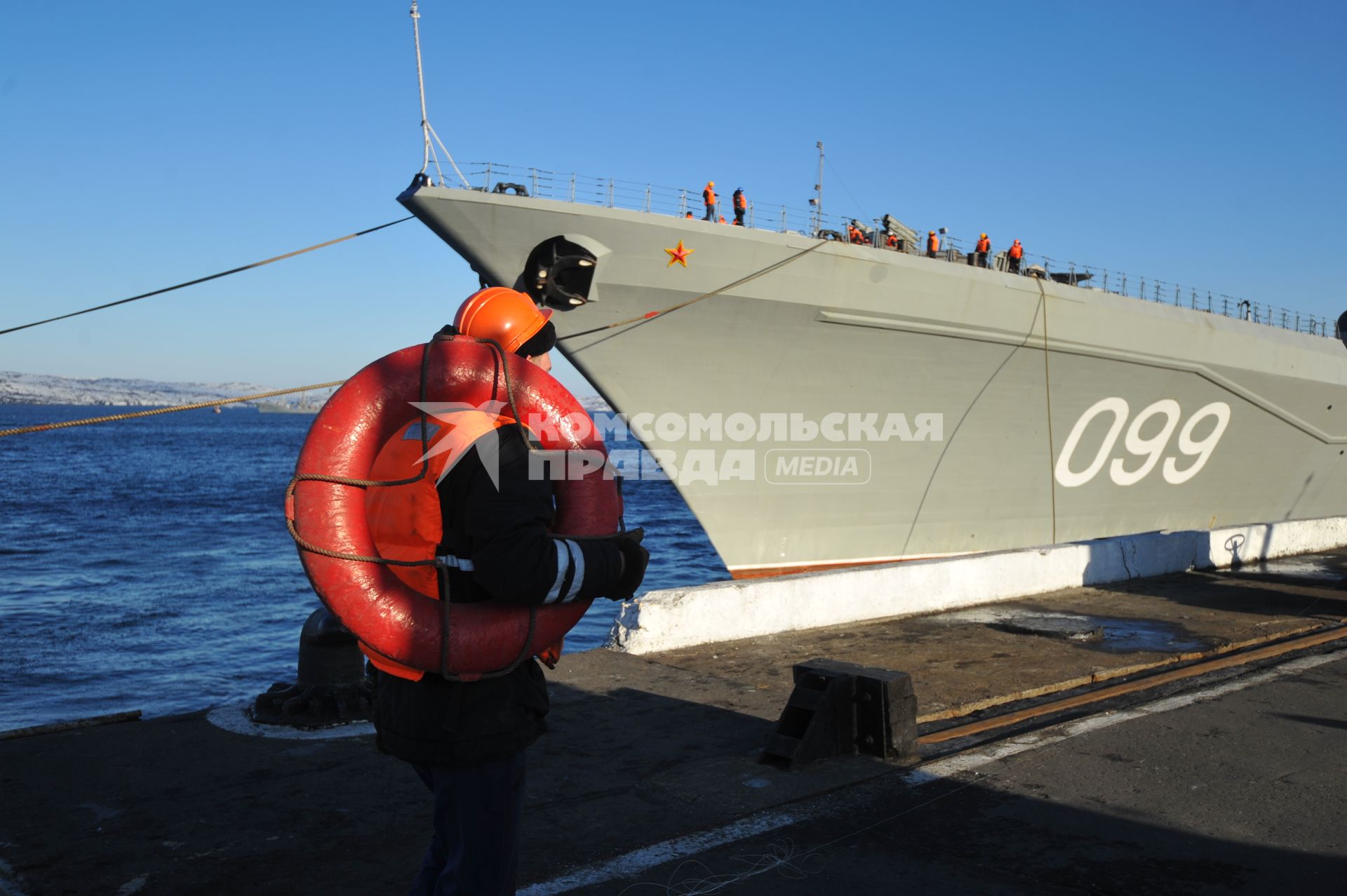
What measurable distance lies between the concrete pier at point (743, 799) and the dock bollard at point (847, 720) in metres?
0.11

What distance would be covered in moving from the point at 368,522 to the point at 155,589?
22907 mm

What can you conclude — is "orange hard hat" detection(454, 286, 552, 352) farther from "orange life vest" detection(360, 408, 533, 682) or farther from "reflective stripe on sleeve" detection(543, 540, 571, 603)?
"reflective stripe on sleeve" detection(543, 540, 571, 603)

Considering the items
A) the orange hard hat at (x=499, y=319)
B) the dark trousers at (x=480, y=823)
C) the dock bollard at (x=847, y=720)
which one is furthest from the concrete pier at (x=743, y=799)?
the orange hard hat at (x=499, y=319)

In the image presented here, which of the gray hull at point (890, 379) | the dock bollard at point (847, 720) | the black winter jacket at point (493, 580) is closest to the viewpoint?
the black winter jacket at point (493, 580)

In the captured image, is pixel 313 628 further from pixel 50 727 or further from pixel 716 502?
pixel 716 502

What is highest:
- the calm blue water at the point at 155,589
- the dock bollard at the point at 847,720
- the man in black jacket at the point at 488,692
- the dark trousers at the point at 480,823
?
the man in black jacket at the point at 488,692

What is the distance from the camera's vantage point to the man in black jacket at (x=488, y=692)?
2309mm

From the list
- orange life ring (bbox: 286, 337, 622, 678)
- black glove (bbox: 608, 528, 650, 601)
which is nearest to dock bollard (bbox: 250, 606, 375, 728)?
orange life ring (bbox: 286, 337, 622, 678)

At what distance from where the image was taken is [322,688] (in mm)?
5238

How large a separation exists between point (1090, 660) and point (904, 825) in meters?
3.48

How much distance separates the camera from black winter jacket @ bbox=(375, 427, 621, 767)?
230 cm

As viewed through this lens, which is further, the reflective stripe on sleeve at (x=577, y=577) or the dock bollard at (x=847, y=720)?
the dock bollard at (x=847, y=720)

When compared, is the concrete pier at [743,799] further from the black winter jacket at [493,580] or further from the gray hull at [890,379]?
the gray hull at [890,379]

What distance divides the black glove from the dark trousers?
47 centimetres
